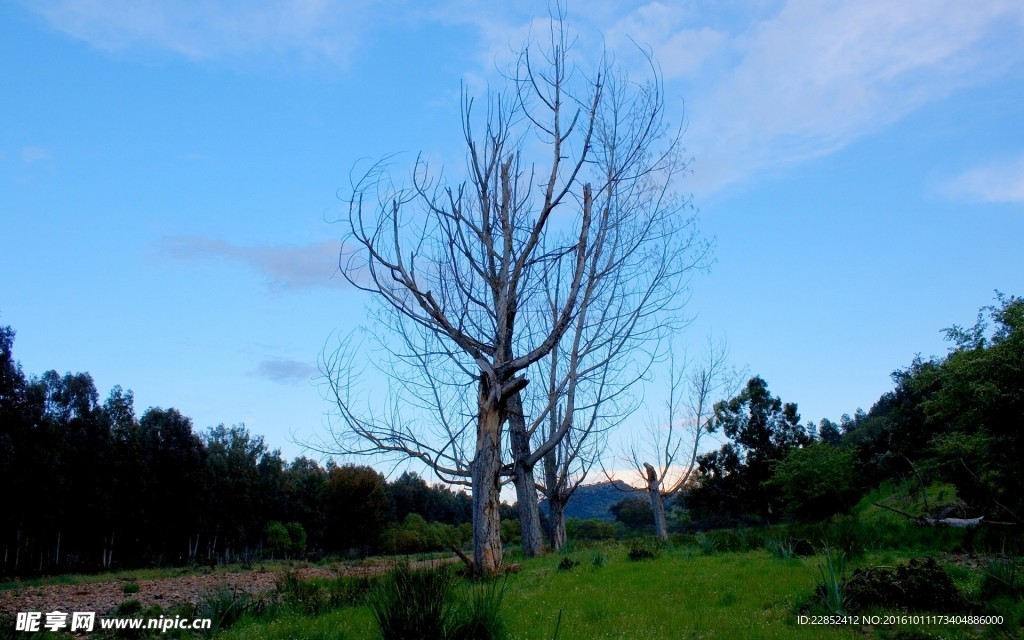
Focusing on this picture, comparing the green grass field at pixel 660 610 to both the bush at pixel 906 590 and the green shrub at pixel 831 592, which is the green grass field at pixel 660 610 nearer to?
the green shrub at pixel 831 592

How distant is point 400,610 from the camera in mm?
5785

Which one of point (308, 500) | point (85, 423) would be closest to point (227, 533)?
point (308, 500)

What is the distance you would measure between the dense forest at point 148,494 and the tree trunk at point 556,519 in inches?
205

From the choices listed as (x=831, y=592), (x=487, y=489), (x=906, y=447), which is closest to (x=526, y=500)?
(x=487, y=489)

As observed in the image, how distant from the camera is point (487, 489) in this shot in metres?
11.4

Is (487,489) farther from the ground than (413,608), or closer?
farther from the ground

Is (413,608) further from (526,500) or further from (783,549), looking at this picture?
(526,500)

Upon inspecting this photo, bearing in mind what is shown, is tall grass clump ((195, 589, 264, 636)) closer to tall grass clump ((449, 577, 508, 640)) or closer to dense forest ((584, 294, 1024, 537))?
tall grass clump ((449, 577, 508, 640))

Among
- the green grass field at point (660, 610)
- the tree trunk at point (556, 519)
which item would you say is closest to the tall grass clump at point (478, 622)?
the green grass field at point (660, 610)

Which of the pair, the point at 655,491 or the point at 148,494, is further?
the point at 148,494

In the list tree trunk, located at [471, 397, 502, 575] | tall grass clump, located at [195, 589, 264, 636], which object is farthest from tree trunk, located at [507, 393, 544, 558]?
tall grass clump, located at [195, 589, 264, 636]

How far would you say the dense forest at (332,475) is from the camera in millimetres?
11945

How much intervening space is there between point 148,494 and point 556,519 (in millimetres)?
27081

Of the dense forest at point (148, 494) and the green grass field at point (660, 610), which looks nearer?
the green grass field at point (660, 610)
